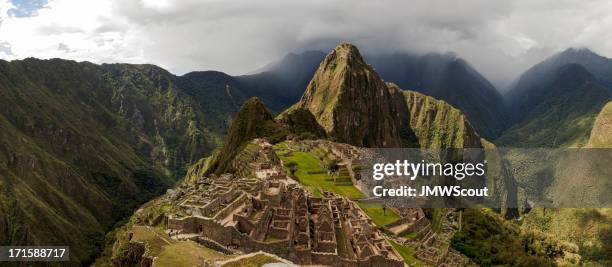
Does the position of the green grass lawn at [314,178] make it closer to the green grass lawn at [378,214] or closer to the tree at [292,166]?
the tree at [292,166]

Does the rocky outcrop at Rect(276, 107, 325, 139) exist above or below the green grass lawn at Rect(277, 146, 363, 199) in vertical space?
above

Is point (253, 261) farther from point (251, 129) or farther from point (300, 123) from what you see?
point (300, 123)

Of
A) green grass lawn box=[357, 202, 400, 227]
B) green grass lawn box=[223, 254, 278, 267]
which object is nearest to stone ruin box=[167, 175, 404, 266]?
green grass lawn box=[357, 202, 400, 227]

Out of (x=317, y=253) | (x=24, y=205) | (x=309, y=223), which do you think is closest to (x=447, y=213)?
(x=309, y=223)

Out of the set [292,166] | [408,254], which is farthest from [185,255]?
[292,166]

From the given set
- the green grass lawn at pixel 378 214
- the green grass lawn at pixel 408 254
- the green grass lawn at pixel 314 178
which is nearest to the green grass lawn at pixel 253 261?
the green grass lawn at pixel 408 254

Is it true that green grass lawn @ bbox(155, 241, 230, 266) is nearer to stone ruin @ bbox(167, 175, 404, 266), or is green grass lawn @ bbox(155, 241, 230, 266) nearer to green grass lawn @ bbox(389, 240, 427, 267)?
stone ruin @ bbox(167, 175, 404, 266)
